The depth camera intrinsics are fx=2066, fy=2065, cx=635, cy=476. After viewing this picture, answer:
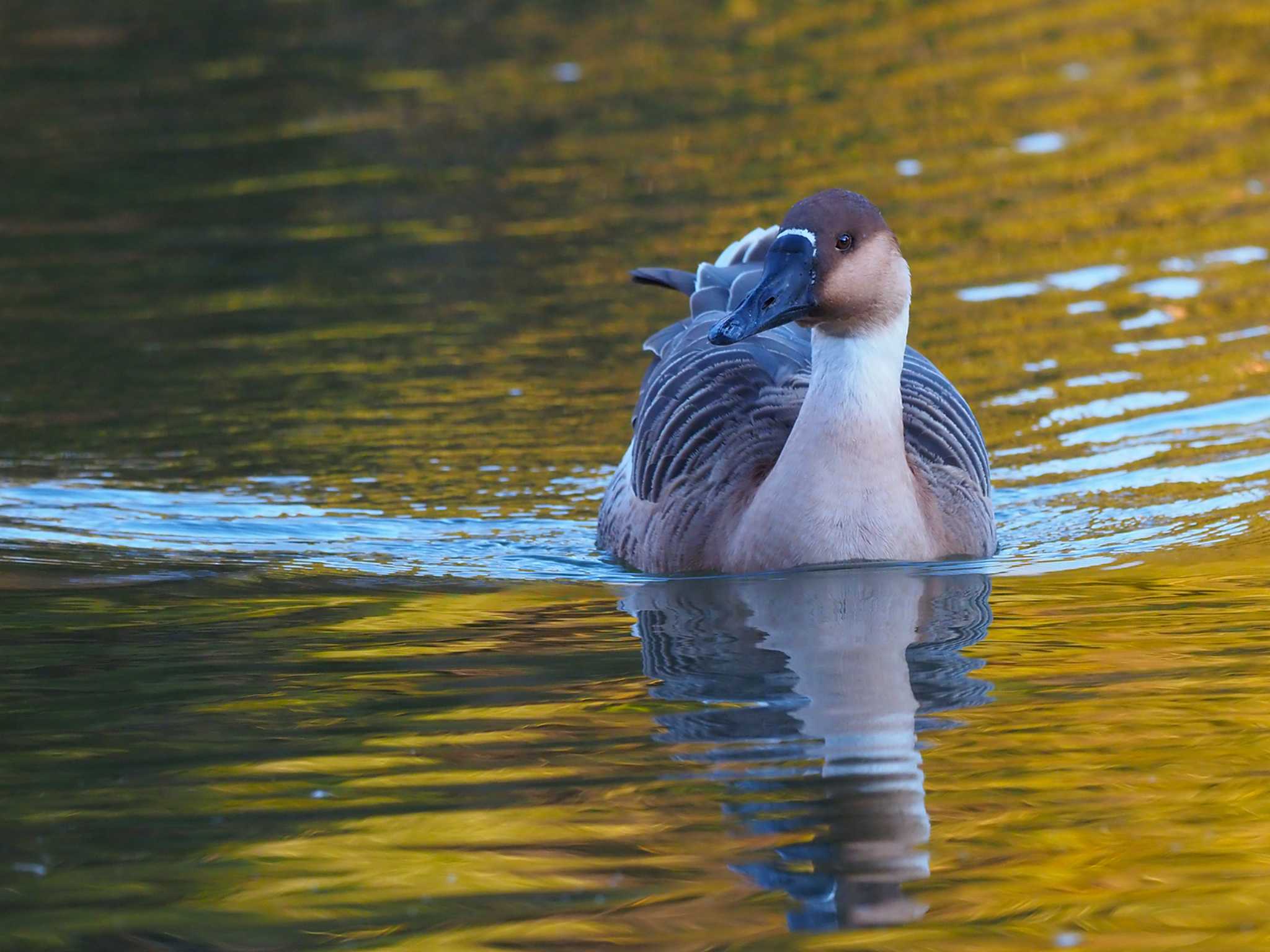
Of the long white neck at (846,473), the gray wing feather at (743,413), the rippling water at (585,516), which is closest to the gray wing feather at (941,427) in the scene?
the gray wing feather at (743,413)

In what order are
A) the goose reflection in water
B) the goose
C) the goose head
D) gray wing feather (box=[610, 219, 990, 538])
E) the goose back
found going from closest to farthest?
1. the goose reflection in water
2. the goose head
3. the goose
4. the goose back
5. gray wing feather (box=[610, 219, 990, 538])

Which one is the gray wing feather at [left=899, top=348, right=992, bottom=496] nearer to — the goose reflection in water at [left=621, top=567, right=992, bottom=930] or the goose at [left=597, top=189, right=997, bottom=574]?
the goose at [left=597, top=189, right=997, bottom=574]

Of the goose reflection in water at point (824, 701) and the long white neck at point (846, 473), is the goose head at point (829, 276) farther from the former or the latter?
the goose reflection in water at point (824, 701)

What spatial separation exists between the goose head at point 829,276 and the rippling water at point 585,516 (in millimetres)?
1039

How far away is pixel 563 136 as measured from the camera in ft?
62.1

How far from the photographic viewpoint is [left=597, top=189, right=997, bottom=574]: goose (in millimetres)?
8070

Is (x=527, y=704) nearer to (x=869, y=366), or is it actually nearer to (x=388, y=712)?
(x=388, y=712)

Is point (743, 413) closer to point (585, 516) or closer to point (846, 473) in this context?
point (846, 473)

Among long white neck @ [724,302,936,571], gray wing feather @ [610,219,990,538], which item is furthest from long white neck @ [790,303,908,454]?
gray wing feather @ [610,219,990,538]

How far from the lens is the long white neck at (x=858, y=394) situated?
8086 mm

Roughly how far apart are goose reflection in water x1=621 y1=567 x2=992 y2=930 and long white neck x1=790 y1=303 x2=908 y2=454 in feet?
1.75

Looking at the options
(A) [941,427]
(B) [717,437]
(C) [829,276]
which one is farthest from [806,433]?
(A) [941,427]

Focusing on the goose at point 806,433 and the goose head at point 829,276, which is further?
the goose at point 806,433

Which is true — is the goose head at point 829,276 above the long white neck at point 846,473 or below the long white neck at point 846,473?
above
